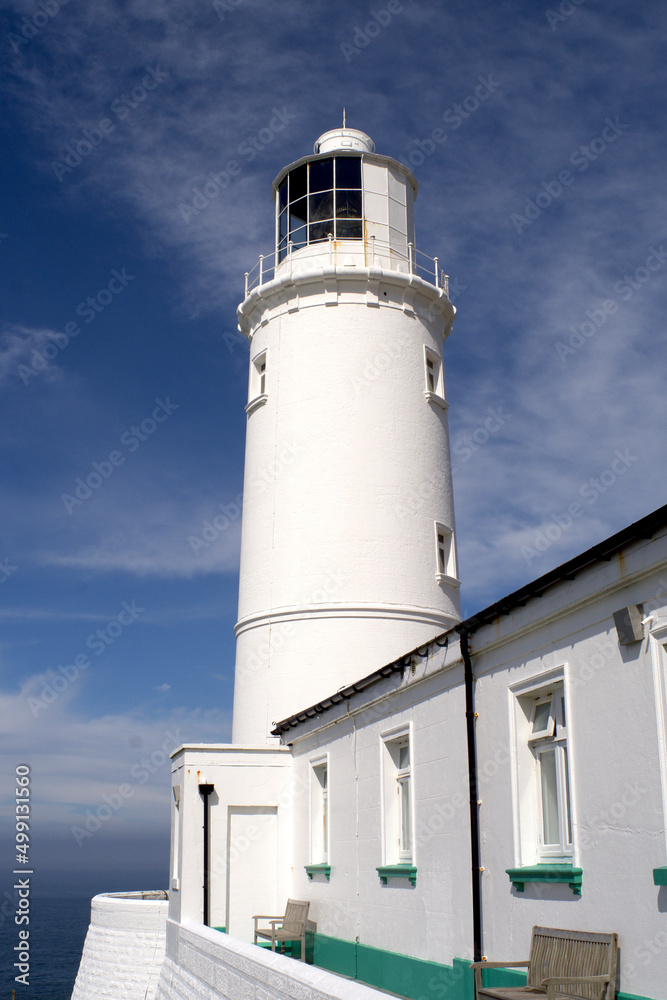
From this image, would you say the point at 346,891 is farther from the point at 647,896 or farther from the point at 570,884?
the point at 647,896

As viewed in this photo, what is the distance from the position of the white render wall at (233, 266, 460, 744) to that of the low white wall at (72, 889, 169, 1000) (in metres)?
3.38

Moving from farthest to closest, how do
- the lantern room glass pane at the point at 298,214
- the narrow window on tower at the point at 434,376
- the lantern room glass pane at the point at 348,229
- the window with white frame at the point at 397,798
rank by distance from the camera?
1. the lantern room glass pane at the point at 298,214
2. the lantern room glass pane at the point at 348,229
3. the narrow window on tower at the point at 434,376
4. the window with white frame at the point at 397,798

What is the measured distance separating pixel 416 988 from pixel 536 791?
3.22 m

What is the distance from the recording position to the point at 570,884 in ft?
23.2

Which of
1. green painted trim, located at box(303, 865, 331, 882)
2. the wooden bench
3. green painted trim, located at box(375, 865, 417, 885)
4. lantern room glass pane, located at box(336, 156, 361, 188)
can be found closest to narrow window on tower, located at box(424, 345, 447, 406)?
lantern room glass pane, located at box(336, 156, 361, 188)

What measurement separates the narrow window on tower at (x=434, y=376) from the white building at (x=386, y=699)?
0.06 metres

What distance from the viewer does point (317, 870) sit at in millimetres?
13438

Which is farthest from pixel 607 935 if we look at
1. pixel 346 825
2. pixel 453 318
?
pixel 453 318

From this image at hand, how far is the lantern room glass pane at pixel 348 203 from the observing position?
19.3 metres

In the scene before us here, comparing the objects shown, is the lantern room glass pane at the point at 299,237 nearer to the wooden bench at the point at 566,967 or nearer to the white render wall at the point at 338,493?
the white render wall at the point at 338,493

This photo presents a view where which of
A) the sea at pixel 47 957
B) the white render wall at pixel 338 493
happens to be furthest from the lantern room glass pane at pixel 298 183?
the sea at pixel 47 957

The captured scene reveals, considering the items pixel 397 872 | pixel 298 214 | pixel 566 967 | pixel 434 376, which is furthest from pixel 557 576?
pixel 298 214

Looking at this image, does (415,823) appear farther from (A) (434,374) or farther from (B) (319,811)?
(A) (434,374)

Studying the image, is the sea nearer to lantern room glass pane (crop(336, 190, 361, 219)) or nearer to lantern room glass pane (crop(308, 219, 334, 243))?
lantern room glass pane (crop(308, 219, 334, 243))
